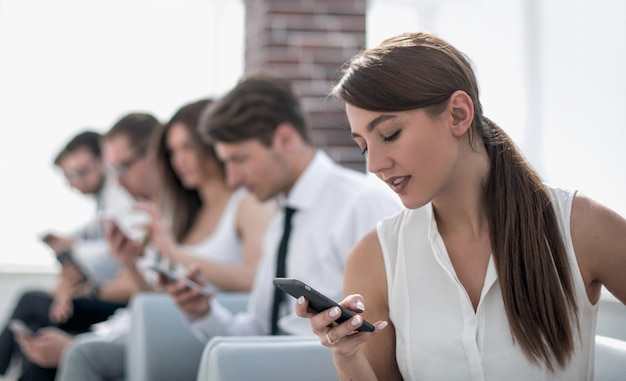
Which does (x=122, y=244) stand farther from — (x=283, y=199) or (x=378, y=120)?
(x=378, y=120)

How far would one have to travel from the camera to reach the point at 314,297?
1.60 m

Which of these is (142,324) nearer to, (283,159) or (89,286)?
(283,159)

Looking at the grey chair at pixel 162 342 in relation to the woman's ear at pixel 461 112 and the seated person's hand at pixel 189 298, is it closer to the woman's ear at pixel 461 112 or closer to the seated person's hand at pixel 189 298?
the seated person's hand at pixel 189 298

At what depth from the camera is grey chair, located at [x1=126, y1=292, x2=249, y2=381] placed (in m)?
3.09

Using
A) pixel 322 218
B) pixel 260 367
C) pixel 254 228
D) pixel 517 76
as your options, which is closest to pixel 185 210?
pixel 254 228

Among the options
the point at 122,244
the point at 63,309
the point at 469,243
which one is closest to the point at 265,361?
the point at 469,243

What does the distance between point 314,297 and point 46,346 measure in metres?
2.78

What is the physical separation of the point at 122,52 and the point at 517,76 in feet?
11.3

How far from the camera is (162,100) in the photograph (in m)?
5.87

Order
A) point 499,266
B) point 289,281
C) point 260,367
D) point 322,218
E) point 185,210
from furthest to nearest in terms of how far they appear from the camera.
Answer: point 185,210 → point 322,218 → point 260,367 → point 499,266 → point 289,281

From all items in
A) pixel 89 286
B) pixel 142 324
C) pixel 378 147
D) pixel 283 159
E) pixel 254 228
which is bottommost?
pixel 89 286

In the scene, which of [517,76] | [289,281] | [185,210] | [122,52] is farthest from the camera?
[122,52]

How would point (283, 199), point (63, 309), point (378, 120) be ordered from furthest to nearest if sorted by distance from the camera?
point (63, 309) < point (283, 199) < point (378, 120)

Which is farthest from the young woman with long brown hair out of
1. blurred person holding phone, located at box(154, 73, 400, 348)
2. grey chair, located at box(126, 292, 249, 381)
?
grey chair, located at box(126, 292, 249, 381)
